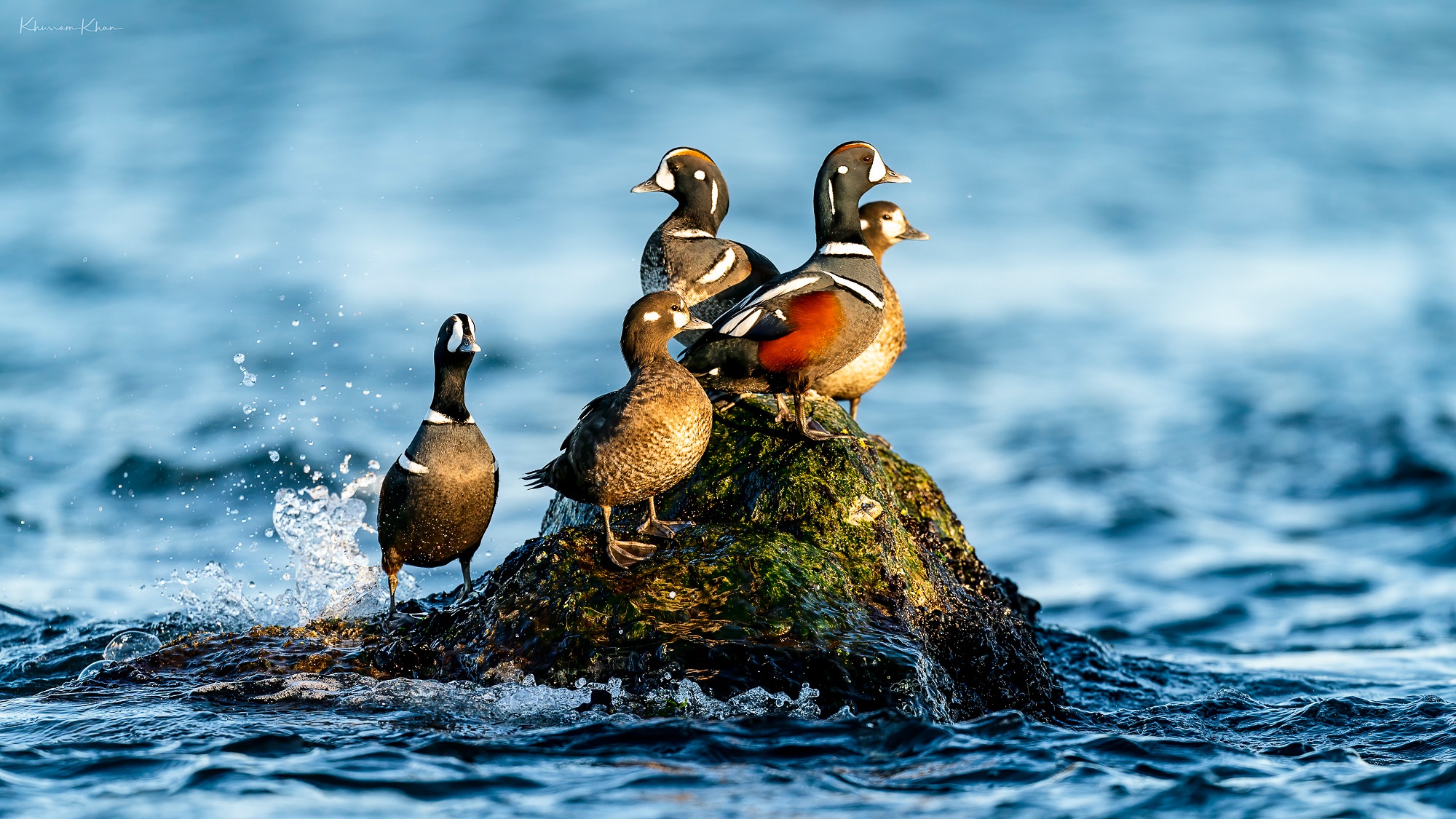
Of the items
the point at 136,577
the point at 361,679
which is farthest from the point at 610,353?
the point at 361,679

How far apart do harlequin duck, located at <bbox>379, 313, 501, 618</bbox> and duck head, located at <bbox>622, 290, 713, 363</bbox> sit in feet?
3.00

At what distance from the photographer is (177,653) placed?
6.69 metres

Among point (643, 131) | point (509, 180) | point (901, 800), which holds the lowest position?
point (901, 800)

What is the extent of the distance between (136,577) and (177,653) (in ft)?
14.9

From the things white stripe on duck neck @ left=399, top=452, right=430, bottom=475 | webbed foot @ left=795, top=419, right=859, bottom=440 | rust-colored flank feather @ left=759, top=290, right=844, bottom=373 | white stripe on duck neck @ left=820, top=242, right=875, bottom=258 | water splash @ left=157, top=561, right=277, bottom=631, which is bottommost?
water splash @ left=157, top=561, right=277, bottom=631

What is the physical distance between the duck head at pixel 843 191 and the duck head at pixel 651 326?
1.65 meters

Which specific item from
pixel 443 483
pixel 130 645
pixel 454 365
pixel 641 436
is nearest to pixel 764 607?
pixel 641 436

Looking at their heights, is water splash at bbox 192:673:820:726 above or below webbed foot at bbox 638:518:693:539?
below

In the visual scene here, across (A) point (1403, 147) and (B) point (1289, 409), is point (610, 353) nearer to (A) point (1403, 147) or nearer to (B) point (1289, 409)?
(B) point (1289, 409)

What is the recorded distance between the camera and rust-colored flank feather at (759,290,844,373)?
6.77 meters

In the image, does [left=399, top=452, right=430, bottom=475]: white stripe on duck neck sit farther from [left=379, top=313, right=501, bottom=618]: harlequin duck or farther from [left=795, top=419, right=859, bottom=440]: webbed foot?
[left=795, top=419, right=859, bottom=440]: webbed foot

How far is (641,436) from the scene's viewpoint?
5.81 m

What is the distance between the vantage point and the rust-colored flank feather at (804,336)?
6.77 metres

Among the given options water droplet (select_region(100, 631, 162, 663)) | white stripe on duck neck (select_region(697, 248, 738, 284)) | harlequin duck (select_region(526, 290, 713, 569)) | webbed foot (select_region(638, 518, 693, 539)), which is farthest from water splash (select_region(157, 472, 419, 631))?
white stripe on duck neck (select_region(697, 248, 738, 284))
